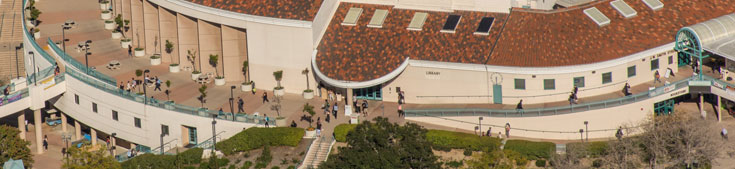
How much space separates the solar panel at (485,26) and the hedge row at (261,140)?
16555 mm

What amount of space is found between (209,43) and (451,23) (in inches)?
879

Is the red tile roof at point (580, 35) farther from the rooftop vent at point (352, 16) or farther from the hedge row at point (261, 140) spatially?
the hedge row at point (261, 140)

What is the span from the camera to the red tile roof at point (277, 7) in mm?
127562

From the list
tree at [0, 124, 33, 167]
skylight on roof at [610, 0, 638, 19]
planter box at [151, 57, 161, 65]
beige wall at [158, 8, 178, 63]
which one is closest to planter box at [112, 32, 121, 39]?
beige wall at [158, 8, 178, 63]

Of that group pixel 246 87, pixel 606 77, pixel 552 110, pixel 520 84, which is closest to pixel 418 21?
pixel 520 84

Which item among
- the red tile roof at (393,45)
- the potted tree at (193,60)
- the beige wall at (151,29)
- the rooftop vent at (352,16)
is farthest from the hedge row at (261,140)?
the beige wall at (151,29)

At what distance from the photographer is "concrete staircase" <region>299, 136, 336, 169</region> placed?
4626 inches

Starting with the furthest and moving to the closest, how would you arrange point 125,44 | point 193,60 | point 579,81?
point 125,44, point 193,60, point 579,81

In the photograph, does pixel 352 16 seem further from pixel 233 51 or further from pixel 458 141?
pixel 458 141

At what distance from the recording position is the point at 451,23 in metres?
126

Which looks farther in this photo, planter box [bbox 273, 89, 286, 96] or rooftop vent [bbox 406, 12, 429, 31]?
planter box [bbox 273, 89, 286, 96]

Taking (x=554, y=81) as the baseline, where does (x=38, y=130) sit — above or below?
below

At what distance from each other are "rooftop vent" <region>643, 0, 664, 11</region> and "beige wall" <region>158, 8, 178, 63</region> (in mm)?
41601

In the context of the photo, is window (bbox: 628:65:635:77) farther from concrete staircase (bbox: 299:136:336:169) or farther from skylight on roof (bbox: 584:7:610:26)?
concrete staircase (bbox: 299:136:336:169)
